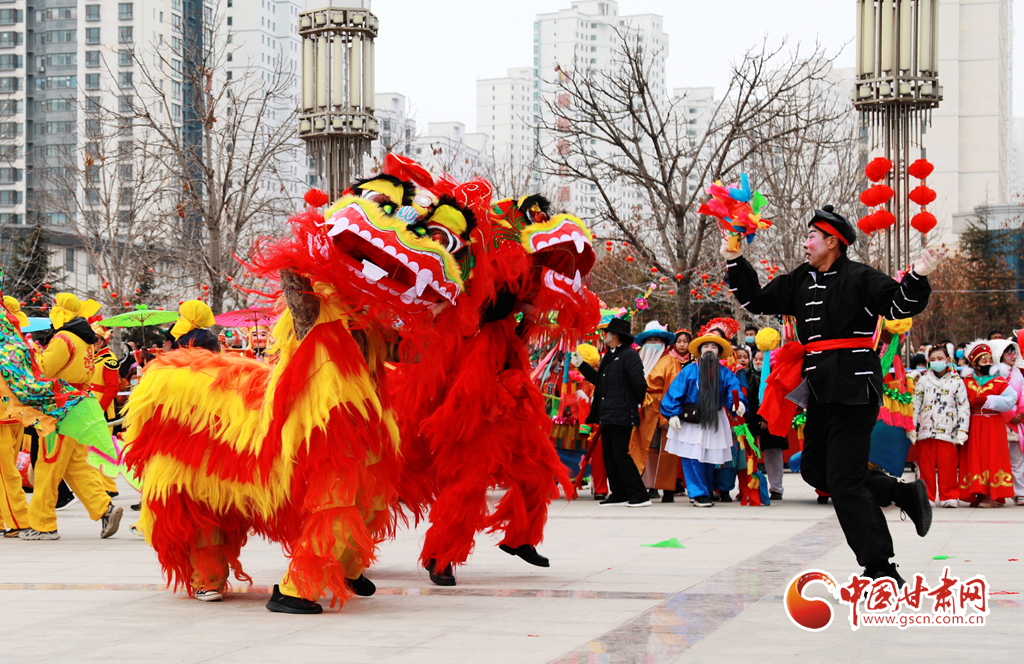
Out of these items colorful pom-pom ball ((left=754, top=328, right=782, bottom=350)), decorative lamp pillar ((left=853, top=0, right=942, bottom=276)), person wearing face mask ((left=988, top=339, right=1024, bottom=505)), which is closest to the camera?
person wearing face mask ((left=988, top=339, right=1024, bottom=505))

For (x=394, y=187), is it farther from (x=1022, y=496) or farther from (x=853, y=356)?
(x=1022, y=496)

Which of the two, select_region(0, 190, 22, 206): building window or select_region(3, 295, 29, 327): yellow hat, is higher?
select_region(0, 190, 22, 206): building window

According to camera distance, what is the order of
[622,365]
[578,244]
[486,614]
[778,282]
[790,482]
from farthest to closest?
1. [790,482]
2. [622,365]
3. [578,244]
4. [778,282]
5. [486,614]

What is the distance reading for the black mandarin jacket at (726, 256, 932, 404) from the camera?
5340 mm

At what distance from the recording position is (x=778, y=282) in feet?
19.3

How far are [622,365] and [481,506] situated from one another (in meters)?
5.12

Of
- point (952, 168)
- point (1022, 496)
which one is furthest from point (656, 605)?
point (952, 168)

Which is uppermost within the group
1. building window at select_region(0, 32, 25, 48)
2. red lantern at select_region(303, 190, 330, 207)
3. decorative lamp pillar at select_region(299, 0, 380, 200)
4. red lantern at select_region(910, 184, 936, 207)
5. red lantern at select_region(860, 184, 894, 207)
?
building window at select_region(0, 32, 25, 48)

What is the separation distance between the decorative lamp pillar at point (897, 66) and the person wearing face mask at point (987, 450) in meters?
4.11

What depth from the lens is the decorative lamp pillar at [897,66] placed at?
1434 cm

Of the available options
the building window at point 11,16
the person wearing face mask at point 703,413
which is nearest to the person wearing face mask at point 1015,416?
the person wearing face mask at point 703,413

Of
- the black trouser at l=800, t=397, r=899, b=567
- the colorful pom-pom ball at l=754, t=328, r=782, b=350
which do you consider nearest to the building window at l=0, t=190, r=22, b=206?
the colorful pom-pom ball at l=754, t=328, r=782, b=350

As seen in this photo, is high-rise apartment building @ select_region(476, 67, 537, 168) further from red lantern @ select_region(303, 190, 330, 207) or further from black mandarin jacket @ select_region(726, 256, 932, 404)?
black mandarin jacket @ select_region(726, 256, 932, 404)

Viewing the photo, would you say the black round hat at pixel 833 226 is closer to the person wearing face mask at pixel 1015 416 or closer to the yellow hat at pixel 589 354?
the person wearing face mask at pixel 1015 416
